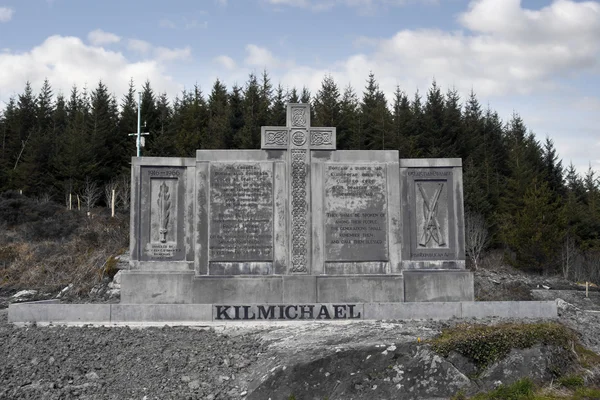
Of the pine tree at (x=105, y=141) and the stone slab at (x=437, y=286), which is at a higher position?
the pine tree at (x=105, y=141)

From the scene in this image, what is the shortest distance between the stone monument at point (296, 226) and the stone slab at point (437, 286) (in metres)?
0.03

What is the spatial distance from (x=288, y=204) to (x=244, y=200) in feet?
3.70

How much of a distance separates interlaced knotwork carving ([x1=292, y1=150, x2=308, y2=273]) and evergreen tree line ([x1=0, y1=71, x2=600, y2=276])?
21.0 metres

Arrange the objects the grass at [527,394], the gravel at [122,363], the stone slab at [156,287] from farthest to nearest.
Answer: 1. the stone slab at [156,287]
2. the gravel at [122,363]
3. the grass at [527,394]

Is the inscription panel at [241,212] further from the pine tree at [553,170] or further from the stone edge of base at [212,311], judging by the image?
the pine tree at [553,170]

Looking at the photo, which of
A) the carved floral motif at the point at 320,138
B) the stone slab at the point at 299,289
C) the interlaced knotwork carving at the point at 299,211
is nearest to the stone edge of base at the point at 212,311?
the stone slab at the point at 299,289

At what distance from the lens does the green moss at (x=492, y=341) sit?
30.8ft

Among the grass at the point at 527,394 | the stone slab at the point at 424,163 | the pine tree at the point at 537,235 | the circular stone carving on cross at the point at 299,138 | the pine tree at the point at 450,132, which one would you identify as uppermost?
the pine tree at the point at 450,132

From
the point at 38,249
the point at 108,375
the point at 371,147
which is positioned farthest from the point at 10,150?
the point at 108,375

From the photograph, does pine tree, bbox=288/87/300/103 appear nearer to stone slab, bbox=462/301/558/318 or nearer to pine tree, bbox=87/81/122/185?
pine tree, bbox=87/81/122/185

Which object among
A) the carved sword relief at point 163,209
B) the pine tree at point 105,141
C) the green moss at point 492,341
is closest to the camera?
the green moss at point 492,341

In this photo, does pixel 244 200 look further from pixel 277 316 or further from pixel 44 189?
pixel 44 189

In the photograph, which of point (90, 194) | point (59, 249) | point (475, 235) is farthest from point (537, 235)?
point (90, 194)

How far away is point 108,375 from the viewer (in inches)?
380
